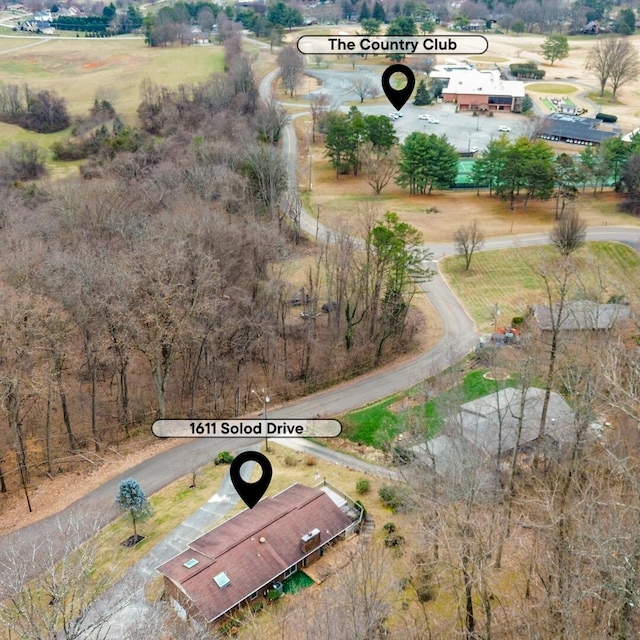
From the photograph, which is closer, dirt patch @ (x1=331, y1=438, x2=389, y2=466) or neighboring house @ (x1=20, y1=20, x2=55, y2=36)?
dirt patch @ (x1=331, y1=438, x2=389, y2=466)

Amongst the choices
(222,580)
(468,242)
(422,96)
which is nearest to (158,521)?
(222,580)

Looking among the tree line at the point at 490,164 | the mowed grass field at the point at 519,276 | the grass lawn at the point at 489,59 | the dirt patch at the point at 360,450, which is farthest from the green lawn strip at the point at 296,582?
the grass lawn at the point at 489,59

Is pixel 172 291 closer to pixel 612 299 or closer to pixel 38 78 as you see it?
pixel 612 299

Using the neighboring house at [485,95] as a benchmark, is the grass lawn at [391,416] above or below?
below

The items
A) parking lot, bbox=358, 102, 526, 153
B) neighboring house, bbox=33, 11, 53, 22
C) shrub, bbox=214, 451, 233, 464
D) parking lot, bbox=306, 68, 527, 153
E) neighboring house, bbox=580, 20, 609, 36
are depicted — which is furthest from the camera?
neighboring house, bbox=580, 20, 609, 36

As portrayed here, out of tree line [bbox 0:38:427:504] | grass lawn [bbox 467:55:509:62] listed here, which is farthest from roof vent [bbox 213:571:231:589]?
grass lawn [bbox 467:55:509:62]

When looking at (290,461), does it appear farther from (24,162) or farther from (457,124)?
(457,124)

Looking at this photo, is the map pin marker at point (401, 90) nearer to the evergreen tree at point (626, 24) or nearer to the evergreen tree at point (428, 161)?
the evergreen tree at point (428, 161)

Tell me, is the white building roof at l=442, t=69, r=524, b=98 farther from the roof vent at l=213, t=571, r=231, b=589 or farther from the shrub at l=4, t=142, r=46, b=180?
the roof vent at l=213, t=571, r=231, b=589
